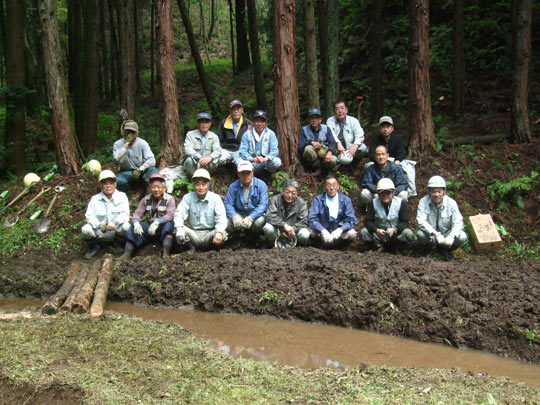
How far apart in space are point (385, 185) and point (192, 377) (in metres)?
4.98

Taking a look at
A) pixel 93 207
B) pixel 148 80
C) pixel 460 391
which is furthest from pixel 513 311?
pixel 148 80

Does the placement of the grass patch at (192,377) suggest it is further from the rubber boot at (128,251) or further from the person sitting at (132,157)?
the person sitting at (132,157)

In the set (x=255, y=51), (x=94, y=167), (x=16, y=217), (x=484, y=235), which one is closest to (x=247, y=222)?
(x=484, y=235)

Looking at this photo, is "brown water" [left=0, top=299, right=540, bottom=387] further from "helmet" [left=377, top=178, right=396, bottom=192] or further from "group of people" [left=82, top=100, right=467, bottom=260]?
"helmet" [left=377, top=178, right=396, bottom=192]

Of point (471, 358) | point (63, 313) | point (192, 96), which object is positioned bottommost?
point (471, 358)

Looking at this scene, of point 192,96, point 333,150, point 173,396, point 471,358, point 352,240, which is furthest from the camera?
point 192,96

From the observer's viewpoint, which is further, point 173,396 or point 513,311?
point 513,311

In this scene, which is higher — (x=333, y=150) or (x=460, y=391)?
(x=333, y=150)

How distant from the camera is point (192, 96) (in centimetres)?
2416

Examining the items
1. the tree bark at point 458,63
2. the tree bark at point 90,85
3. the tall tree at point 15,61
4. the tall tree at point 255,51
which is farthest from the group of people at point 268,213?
the tall tree at point 15,61

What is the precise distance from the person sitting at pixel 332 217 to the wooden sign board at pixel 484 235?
2.05 m

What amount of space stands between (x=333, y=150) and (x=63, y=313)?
5.98 m

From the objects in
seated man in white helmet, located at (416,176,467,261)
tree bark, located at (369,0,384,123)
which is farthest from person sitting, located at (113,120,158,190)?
tree bark, located at (369,0,384,123)

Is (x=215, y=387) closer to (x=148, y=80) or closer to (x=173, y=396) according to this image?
(x=173, y=396)
